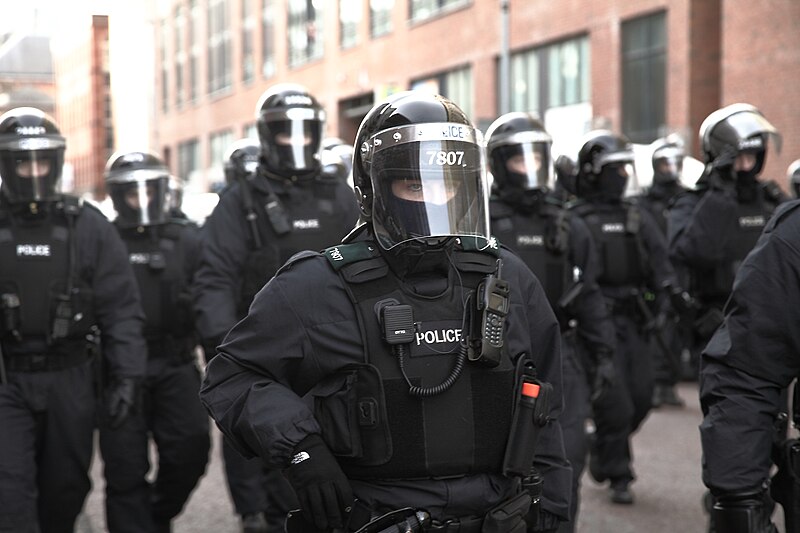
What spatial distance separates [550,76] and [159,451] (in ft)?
61.6

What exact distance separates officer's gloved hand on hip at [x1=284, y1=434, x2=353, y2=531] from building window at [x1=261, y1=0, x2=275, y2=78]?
37.5 meters

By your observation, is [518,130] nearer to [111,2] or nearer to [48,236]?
[48,236]

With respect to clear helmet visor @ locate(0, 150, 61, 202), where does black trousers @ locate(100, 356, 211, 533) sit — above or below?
below

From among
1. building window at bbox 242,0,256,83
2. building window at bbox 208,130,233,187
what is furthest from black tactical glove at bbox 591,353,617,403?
building window at bbox 208,130,233,187

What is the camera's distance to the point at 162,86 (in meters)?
54.3

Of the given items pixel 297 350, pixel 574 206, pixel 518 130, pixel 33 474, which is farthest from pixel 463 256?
pixel 574 206

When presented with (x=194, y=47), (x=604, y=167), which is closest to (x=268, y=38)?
(x=194, y=47)

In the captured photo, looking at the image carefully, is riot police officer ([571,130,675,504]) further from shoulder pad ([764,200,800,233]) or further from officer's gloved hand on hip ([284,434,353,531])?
officer's gloved hand on hip ([284,434,353,531])

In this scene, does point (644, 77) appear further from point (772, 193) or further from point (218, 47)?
point (218, 47)

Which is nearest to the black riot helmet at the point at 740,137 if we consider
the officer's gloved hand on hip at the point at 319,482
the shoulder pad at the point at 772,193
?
the shoulder pad at the point at 772,193

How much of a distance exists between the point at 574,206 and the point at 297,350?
5.19 meters

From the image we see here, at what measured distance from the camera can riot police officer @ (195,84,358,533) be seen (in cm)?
592

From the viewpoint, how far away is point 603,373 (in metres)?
6.56

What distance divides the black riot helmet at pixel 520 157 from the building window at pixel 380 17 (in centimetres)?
2511
